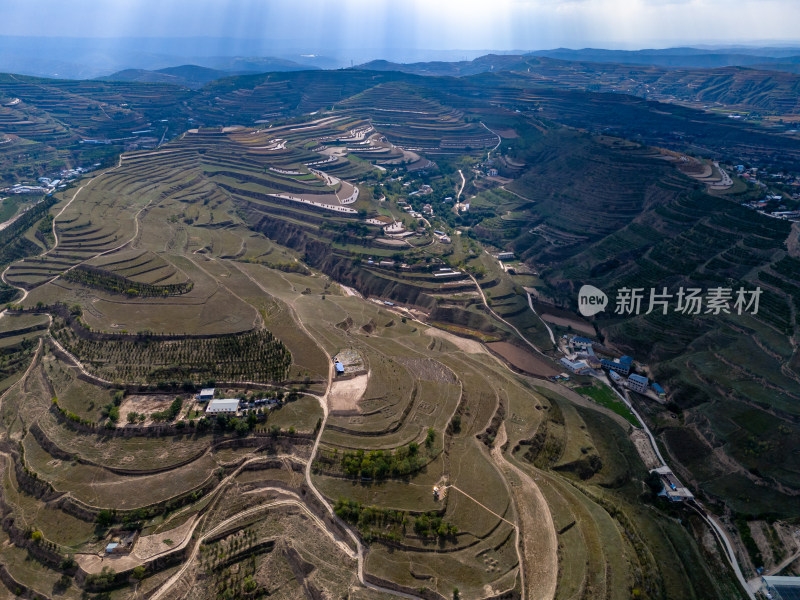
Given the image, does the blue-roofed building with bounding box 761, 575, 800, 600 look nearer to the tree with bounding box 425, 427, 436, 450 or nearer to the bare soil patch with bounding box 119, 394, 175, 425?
the tree with bounding box 425, 427, 436, 450

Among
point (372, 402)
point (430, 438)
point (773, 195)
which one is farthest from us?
point (773, 195)

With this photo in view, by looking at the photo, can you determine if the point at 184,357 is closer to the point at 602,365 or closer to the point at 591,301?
the point at 602,365

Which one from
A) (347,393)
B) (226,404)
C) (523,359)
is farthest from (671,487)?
(226,404)

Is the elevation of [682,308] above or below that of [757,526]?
above

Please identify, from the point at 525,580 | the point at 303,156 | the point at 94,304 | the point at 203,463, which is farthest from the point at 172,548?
the point at 303,156

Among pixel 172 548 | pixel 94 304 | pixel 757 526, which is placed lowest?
pixel 757 526

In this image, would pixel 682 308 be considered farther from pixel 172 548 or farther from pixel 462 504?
pixel 172 548

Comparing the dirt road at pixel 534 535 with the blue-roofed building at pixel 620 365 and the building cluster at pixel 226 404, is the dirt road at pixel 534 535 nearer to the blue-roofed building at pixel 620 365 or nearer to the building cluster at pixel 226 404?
the building cluster at pixel 226 404

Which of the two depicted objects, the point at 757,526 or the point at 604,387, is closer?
the point at 757,526
